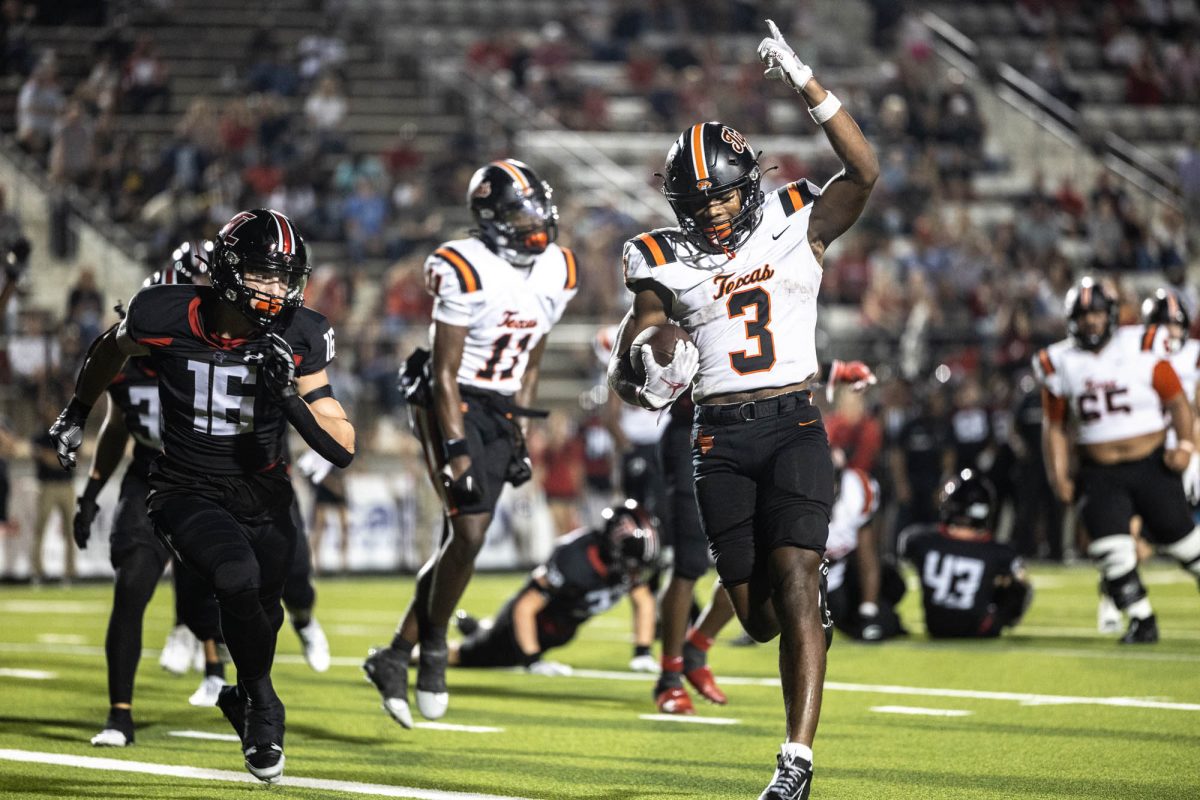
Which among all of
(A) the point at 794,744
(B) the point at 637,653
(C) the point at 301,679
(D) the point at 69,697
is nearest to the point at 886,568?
(B) the point at 637,653

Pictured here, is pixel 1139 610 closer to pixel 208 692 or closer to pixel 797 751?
pixel 208 692

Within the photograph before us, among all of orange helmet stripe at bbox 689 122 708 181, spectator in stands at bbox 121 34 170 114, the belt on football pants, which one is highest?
spectator in stands at bbox 121 34 170 114

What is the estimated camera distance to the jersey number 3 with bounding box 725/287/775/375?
5.52m

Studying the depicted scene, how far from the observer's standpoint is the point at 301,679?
28.6 feet

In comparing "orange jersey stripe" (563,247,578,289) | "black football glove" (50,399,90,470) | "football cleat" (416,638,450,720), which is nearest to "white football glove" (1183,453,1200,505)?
"orange jersey stripe" (563,247,578,289)

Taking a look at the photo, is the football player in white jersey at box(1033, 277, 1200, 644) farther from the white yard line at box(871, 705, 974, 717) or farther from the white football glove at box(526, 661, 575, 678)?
the white football glove at box(526, 661, 575, 678)

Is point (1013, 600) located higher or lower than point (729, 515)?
lower

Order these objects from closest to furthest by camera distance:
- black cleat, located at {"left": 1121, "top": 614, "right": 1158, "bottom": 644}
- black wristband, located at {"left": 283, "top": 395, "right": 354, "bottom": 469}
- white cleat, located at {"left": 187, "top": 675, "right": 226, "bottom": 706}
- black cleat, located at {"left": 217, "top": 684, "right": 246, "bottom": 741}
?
1. black wristband, located at {"left": 283, "top": 395, "right": 354, "bottom": 469}
2. black cleat, located at {"left": 217, "top": 684, "right": 246, "bottom": 741}
3. white cleat, located at {"left": 187, "top": 675, "right": 226, "bottom": 706}
4. black cleat, located at {"left": 1121, "top": 614, "right": 1158, "bottom": 644}

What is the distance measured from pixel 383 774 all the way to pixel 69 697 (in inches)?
110

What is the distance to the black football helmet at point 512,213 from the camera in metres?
7.21

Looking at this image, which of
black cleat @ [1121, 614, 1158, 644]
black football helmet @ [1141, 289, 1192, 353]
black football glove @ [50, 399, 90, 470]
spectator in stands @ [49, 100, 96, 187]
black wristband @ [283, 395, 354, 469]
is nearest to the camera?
black wristband @ [283, 395, 354, 469]

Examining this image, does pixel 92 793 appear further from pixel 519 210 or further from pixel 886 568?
pixel 886 568

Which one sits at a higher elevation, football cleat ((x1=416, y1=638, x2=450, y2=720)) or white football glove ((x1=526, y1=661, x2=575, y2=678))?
football cleat ((x1=416, y1=638, x2=450, y2=720))

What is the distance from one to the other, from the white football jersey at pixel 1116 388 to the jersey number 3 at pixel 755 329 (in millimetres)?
4732
